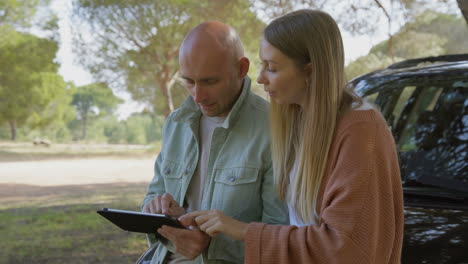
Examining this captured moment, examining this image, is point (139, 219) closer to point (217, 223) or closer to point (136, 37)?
point (217, 223)

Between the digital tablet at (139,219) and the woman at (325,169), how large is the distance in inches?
3.7

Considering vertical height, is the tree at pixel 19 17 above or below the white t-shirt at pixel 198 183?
above

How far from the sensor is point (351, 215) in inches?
54.4

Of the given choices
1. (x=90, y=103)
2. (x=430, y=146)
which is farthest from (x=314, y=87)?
(x=90, y=103)

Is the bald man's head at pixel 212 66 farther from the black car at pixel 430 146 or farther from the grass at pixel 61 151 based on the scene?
the grass at pixel 61 151

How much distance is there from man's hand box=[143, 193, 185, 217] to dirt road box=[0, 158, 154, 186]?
35.8ft

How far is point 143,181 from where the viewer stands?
43.4 feet

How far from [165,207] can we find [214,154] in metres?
0.32

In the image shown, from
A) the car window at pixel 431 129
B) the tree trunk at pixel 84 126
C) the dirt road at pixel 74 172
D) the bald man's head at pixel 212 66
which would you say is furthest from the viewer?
the tree trunk at pixel 84 126

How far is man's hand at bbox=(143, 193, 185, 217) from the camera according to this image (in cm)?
199

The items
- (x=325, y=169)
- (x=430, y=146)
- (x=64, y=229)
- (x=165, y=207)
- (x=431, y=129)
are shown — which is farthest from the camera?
(x=64, y=229)

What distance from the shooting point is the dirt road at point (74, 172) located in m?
12.7

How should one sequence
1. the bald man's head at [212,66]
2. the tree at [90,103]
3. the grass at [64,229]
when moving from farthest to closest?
the tree at [90,103] < the grass at [64,229] < the bald man's head at [212,66]

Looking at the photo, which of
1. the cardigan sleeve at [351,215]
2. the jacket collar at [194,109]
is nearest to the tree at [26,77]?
the jacket collar at [194,109]
